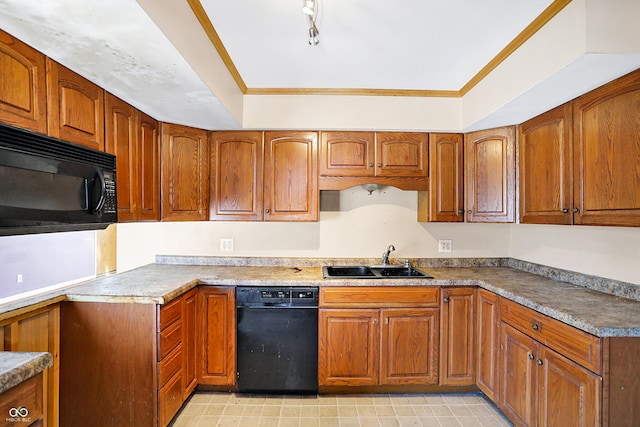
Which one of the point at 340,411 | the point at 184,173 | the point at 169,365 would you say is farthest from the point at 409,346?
the point at 184,173

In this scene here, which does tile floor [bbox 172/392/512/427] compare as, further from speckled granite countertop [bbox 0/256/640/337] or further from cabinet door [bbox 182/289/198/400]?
speckled granite countertop [bbox 0/256/640/337]

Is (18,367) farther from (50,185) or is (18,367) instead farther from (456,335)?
(456,335)

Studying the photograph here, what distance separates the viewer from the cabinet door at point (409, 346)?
2244mm

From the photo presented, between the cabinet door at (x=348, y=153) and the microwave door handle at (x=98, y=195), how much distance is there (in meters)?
1.50

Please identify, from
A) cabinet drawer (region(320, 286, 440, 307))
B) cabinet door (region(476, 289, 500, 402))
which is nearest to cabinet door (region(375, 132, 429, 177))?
cabinet drawer (region(320, 286, 440, 307))

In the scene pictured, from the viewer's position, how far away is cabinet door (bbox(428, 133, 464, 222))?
8.35 ft

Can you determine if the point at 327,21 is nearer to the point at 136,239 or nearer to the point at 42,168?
the point at 42,168

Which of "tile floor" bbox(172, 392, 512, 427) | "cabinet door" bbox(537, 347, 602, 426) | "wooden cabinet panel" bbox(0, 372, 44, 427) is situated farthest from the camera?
"tile floor" bbox(172, 392, 512, 427)

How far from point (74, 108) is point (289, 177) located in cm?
142

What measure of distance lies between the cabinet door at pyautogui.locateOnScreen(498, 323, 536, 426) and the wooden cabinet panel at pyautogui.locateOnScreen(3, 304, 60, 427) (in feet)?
8.61

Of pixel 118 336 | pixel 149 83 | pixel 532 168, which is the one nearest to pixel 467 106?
pixel 532 168

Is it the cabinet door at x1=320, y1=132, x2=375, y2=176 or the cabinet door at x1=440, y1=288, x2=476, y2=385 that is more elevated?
the cabinet door at x1=320, y1=132, x2=375, y2=176

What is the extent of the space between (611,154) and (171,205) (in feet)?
9.23

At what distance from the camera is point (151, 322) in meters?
1.76
